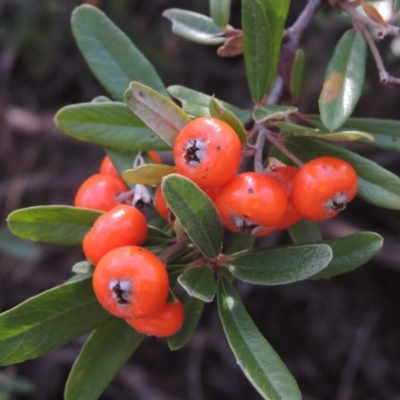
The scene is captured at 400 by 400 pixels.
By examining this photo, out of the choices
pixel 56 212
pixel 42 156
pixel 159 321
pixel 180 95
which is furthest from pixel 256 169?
pixel 42 156

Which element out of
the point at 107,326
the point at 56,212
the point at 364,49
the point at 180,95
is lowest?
the point at 107,326

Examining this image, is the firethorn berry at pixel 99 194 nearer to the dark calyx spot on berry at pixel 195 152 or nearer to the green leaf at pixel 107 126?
the green leaf at pixel 107 126

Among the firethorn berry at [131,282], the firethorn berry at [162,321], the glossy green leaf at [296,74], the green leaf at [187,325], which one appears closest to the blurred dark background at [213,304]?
the glossy green leaf at [296,74]

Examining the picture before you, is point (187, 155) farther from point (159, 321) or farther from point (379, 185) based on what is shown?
point (379, 185)

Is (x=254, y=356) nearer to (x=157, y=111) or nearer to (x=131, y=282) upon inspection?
(x=131, y=282)

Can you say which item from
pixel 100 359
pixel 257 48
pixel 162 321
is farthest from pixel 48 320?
pixel 257 48
